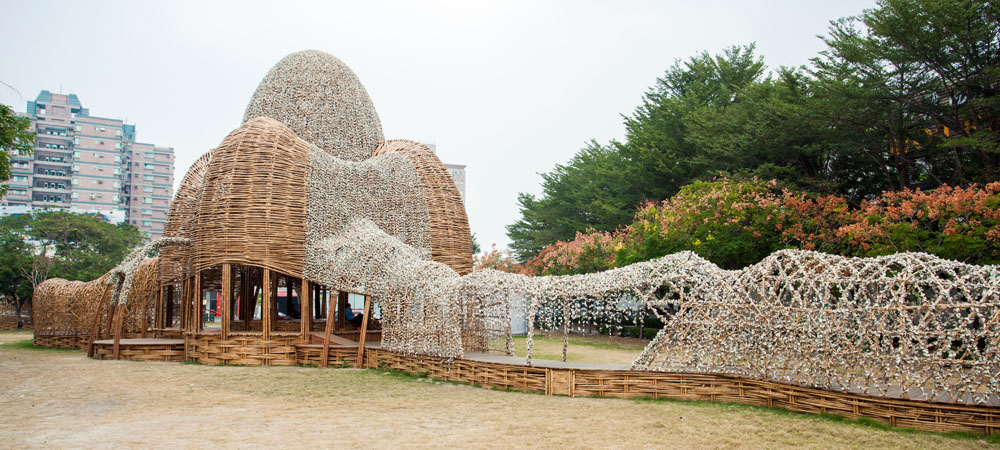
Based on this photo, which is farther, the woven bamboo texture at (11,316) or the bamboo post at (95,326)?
the woven bamboo texture at (11,316)

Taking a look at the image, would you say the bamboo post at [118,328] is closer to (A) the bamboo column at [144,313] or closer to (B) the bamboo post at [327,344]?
(A) the bamboo column at [144,313]

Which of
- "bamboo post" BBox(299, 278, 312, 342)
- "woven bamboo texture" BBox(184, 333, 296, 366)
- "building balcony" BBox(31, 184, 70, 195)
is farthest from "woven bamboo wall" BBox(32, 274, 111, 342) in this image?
"building balcony" BBox(31, 184, 70, 195)

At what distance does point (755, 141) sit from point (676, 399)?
14.0m

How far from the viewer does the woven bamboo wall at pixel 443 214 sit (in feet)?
57.8

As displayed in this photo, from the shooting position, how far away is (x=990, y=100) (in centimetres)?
1587

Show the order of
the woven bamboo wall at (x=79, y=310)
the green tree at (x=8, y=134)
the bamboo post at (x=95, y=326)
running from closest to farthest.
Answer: the green tree at (x=8, y=134) < the bamboo post at (x=95, y=326) < the woven bamboo wall at (x=79, y=310)

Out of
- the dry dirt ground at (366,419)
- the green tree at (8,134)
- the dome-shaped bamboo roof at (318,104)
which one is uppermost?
the dome-shaped bamboo roof at (318,104)

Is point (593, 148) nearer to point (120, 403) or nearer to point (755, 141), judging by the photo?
point (755, 141)

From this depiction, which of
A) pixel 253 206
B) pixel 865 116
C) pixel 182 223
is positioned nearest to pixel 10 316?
pixel 182 223

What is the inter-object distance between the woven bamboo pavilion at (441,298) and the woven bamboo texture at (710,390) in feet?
0.07

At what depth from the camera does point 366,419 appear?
30.0 ft

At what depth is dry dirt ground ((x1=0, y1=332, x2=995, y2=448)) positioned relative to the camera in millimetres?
7695

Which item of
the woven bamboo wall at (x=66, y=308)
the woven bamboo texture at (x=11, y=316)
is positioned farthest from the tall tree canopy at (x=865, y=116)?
the woven bamboo texture at (x=11, y=316)

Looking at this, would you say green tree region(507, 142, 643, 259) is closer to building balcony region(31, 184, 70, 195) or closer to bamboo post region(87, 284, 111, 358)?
bamboo post region(87, 284, 111, 358)
